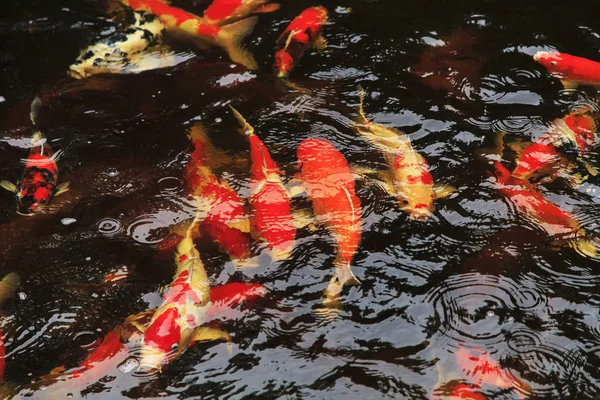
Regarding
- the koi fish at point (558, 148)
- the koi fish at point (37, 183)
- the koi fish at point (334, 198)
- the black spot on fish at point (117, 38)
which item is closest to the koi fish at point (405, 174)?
the koi fish at point (334, 198)

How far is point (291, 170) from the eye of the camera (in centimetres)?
470

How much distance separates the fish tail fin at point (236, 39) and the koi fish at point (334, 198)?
1408 mm

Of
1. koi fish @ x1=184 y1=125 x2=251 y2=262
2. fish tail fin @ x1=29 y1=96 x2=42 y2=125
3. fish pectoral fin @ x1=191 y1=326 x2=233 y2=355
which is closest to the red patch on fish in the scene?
Answer: fish pectoral fin @ x1=191 y1=326 x2=233 y2=355

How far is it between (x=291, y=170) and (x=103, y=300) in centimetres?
161

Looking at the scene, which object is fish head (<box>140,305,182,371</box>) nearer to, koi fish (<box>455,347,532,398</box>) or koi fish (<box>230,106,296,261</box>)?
koi fish (<box>230,106,296,261</box>)

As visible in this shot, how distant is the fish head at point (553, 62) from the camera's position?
527 centimetres

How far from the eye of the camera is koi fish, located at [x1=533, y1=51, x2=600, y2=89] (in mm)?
5207

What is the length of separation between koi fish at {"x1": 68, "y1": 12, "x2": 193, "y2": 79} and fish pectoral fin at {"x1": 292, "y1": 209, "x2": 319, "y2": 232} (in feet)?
7.75

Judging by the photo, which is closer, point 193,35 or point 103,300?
point 103,300

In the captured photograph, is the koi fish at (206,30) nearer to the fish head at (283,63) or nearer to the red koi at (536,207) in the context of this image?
the fish head at (283,63)

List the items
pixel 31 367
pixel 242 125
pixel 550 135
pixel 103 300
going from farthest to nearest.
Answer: pixel 242 125
pixel 550 135
pixel 103 300
pixel 31 367

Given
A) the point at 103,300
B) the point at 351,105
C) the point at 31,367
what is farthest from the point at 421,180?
the point at 31,367

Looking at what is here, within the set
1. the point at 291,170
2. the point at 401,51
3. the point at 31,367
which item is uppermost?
the point at 401,51

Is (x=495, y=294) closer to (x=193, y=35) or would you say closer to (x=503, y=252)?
(x=503, y=252)
